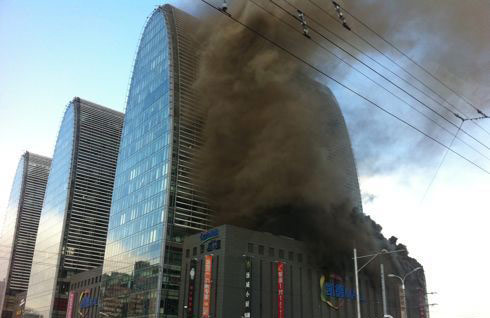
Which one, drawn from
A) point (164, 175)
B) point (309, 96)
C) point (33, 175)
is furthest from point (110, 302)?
point (33, 175)

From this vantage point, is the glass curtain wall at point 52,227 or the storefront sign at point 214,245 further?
the glass curtain wall at point 52,227

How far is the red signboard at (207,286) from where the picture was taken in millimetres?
65750

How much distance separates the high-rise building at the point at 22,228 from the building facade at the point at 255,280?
134953 mm

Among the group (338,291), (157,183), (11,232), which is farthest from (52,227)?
(338,291)

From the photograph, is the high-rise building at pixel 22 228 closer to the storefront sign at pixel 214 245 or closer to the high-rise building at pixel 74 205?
the high-rise building at pixel 74 205

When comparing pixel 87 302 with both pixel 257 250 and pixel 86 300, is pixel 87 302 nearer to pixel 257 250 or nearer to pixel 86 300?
pixel 86 300

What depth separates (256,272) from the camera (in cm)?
7069

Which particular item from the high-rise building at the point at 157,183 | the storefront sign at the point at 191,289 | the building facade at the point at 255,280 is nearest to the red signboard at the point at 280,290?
the building facade at the point at 255,280

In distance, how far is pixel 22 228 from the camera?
18938 cm

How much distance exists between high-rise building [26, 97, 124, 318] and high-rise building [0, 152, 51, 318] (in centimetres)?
4468

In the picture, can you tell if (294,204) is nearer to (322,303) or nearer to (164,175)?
(322,303)

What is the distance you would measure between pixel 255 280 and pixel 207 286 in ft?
23.0

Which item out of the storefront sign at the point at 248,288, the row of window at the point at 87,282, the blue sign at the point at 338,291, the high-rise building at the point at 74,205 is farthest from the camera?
the high-rise building at the point at 74,205

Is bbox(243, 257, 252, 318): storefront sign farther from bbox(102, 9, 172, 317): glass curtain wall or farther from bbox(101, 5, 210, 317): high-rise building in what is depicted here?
bbox(102, 9, 172, 317): glass curtain wall
